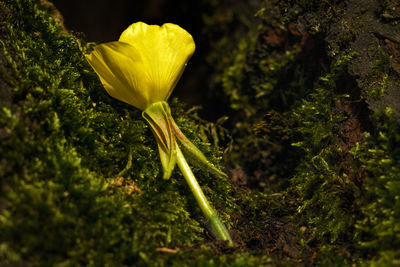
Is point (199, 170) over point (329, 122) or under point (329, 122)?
under

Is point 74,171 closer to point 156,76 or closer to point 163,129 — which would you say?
point 163,129

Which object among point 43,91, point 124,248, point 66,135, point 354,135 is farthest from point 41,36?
point 354,135

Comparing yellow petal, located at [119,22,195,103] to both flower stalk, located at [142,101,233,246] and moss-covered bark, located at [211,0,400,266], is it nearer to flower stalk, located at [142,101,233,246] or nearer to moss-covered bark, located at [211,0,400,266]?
flower stalk, located at [142,101,233,246]

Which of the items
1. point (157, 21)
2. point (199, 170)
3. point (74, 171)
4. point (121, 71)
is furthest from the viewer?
point (157, 21)

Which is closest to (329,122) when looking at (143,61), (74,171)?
(143,61)

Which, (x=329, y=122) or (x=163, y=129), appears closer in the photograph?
(x=163, y=129)

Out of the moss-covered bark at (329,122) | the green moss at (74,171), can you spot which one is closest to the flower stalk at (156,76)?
the green moss at (74,171)

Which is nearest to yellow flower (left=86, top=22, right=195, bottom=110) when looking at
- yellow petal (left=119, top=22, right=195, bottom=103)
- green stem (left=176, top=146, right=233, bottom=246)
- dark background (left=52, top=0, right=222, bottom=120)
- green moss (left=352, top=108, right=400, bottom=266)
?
yellow petal (left=119, top=22, right=195, bottom=103)
